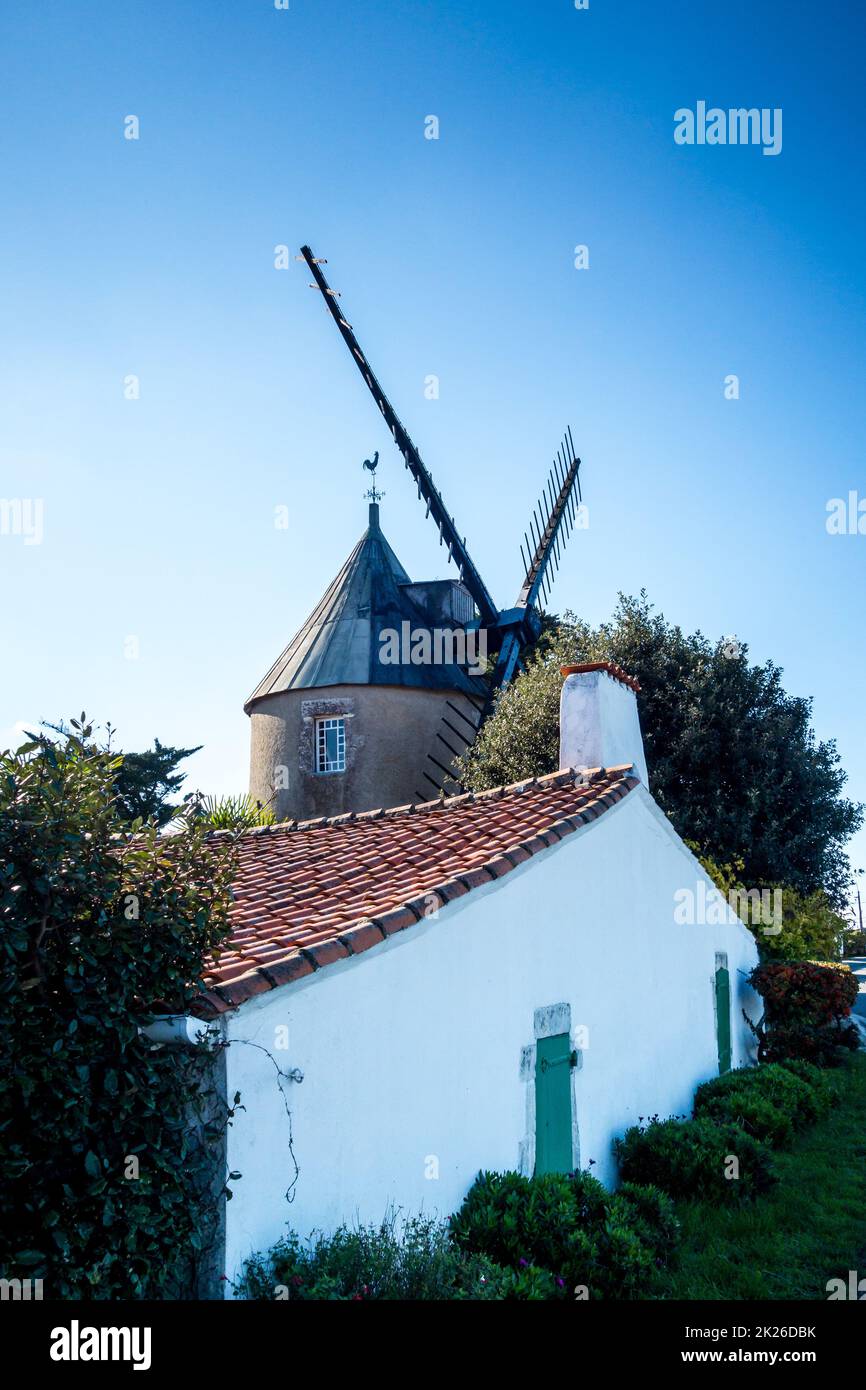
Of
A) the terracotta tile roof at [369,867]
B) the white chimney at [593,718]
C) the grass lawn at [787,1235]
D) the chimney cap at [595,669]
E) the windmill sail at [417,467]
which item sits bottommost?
the grass lawn at [787,1235]

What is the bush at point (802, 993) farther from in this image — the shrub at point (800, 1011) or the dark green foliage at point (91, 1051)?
the dark green foliage at point (91, 1051)

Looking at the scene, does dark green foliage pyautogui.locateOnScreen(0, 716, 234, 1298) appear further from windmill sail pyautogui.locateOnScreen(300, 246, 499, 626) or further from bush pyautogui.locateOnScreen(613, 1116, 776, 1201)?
windmill sail pyautogui.locateOnScreen(300, 246, 499, 626)

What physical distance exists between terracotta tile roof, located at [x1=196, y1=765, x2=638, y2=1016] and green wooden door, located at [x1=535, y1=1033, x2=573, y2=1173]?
68.7 inches

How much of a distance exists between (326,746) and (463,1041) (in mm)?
16083

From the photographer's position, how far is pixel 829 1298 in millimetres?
6914

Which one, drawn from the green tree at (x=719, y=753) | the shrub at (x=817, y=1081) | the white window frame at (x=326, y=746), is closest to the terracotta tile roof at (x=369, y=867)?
the shrub at (x=817, y=1081)

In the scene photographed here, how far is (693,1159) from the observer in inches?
349

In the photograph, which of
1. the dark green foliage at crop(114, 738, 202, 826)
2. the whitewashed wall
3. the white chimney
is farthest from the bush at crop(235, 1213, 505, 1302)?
the dark green foliage at crop(114, 738, 202, 826)

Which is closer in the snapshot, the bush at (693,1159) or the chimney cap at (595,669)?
the bush at (693,1159)

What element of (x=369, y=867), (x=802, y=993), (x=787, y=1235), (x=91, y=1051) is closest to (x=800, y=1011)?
(x=802, y=993)

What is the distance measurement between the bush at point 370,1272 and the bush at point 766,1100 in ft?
18.4

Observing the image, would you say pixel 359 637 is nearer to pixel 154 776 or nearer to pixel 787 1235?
pixel 154 776

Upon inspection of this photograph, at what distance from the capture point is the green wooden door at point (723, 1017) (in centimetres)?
1328
